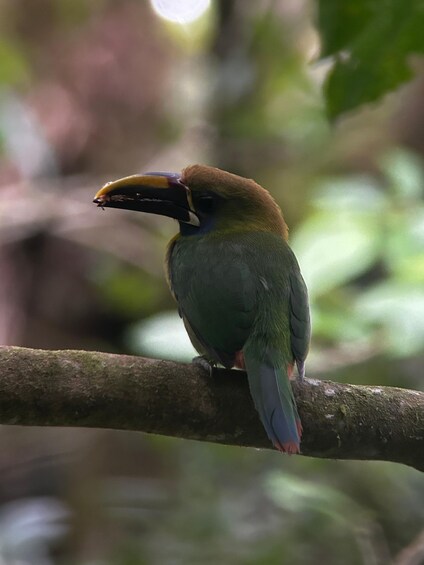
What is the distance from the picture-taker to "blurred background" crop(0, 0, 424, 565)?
2990 mm

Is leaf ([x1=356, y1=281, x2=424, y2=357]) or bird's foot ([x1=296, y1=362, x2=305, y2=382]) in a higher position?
leaf ([x1=356, y1=281, x2=424, y2=357])

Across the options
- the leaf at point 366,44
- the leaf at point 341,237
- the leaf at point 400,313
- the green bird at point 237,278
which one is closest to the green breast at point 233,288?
the green bird at point 237,278

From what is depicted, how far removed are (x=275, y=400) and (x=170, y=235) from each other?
3305 millimetres

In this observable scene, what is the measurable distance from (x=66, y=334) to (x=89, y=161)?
133cm

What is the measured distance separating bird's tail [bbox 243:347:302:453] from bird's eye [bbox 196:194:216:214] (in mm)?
622

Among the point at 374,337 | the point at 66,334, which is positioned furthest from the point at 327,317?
the point at 66,334

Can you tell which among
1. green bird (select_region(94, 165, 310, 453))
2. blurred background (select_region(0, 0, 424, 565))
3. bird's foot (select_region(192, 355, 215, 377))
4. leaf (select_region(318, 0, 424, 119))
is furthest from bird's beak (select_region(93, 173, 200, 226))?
leaf (select_region(318, 0, 424, 119))

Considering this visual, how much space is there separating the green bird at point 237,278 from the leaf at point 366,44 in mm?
595

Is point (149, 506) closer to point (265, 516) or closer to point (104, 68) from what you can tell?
point (265, 516)

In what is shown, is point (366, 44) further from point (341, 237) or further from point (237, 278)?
point (341, 237)

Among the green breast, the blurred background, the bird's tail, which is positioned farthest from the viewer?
the blurred background

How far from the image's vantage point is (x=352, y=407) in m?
2.03

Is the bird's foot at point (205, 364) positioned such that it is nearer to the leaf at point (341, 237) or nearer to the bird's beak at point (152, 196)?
the bird's beak at point (152, 196)

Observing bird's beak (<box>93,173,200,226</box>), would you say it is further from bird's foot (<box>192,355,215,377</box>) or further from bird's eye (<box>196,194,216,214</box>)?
bird's foot (<box>192,355,215,377</box>)
